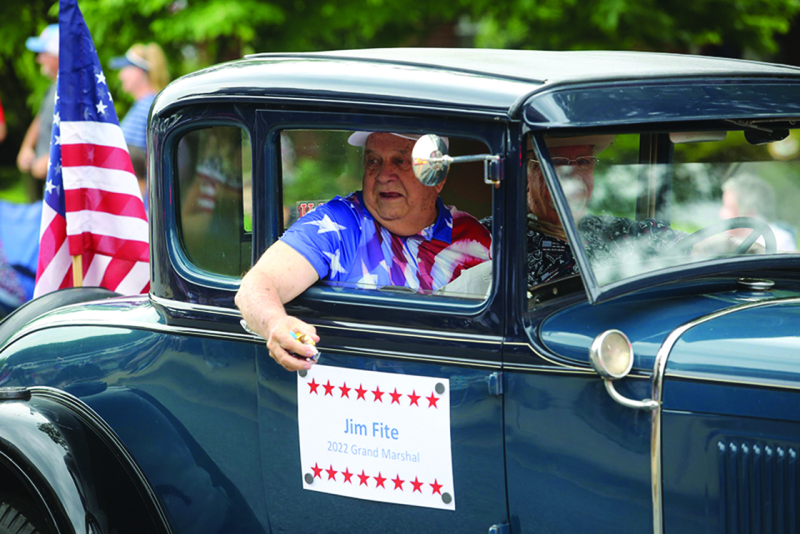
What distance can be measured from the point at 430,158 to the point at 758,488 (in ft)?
3.51

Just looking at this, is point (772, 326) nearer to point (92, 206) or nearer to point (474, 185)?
point (474, 185)

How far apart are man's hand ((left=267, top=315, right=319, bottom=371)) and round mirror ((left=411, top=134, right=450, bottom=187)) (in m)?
0.49

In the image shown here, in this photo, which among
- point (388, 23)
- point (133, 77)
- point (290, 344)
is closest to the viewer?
point (290, 344)

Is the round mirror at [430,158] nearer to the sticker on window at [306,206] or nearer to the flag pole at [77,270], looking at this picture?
the sticker on window at [306,206]

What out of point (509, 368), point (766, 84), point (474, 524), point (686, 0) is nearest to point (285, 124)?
point (509, 368)

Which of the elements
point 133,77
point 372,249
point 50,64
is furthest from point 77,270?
point 50,64

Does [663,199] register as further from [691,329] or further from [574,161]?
[691,329]

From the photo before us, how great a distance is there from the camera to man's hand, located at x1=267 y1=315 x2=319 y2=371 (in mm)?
2244

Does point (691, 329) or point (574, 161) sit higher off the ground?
point (574, 161)

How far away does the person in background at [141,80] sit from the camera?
6.62 metres

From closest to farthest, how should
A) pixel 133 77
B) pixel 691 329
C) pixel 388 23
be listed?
1. pixel 691 329
2. pixel 133 77
3. pixel 388 23

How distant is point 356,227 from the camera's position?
8.87 ft

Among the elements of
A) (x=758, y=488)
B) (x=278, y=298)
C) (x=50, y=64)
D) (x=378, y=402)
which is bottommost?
(x=758, y=488)

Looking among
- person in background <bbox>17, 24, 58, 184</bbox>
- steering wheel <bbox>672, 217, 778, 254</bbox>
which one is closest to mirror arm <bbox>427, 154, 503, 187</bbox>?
steering wheel <bbox>672, 217, 778, 254</bbox>
